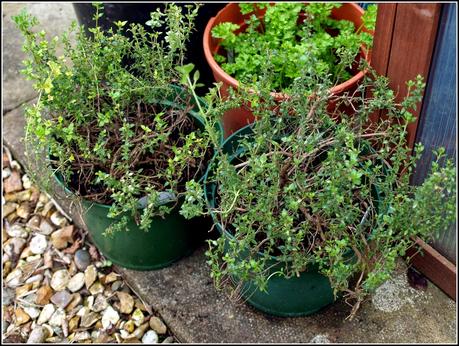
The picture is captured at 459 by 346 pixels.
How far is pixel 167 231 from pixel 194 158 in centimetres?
27

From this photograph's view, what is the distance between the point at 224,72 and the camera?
2072 millimetres

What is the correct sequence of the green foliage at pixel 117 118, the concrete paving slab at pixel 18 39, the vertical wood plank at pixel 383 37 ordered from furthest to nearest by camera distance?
Answer: the concrete paving slab at pixel 18 39 → the green foliage at pixel 117 118 → the vertical wood plank at pixel 383 37

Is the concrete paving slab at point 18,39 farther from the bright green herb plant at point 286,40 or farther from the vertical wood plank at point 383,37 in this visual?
the vertical wood plank at point 383,37

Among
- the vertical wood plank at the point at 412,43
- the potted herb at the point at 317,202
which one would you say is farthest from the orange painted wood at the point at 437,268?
the vertical wood plank at the point at 412,43

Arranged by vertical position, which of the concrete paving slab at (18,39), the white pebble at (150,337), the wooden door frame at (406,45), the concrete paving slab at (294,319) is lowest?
the white pebble at (150,337)

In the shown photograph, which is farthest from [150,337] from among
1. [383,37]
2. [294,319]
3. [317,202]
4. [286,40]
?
[383,37]

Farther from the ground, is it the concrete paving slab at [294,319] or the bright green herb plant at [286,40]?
the bright green herb plant at [286,40]

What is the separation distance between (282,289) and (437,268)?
556mm

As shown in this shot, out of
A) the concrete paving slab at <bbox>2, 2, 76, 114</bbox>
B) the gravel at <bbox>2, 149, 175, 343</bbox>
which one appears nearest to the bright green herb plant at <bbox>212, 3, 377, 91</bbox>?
the gravel at <bbox>2, 149, 175, 343</bbox>

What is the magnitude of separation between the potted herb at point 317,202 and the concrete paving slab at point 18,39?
1519 millimetres

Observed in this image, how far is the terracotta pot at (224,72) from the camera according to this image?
194 cm

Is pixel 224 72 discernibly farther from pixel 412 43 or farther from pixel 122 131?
pixel 412 43

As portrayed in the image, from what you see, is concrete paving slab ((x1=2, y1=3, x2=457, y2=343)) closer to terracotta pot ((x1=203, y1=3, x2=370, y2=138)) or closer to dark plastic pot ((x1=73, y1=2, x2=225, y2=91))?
terracotta pot ((x1=203, y1=3, x2=370, y2=138))

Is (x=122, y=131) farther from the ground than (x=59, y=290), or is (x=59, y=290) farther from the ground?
(x=122, y=131)
